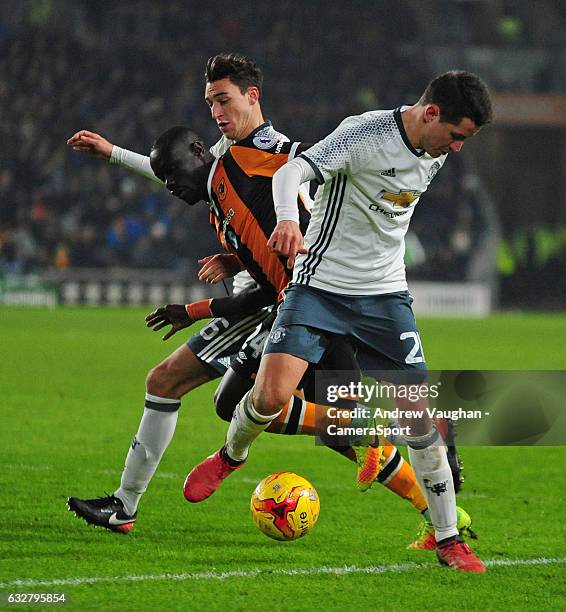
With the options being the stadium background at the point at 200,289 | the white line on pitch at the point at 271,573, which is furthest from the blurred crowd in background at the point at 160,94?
the white line on pitch at the point at 271,573

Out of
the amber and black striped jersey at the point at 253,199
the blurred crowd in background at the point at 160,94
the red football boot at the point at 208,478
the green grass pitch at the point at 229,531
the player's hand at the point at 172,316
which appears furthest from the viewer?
the blurred crowd in background at the point at 160,94

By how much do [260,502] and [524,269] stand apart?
27.4 metres

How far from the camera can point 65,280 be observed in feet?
88.4

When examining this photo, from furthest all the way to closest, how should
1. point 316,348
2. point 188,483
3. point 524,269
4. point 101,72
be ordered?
point 524,269
point 101,72
point 188,483
point 316,348

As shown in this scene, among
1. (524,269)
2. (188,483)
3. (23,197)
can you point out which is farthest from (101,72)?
(188,483)

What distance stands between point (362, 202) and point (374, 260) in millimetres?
246

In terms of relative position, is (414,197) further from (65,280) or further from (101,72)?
(101,72)

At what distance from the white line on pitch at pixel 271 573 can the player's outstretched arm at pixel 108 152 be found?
2.09m

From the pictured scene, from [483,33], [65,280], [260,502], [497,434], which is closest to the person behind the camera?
[260,502]

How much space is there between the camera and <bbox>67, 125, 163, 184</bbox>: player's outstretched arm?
6.27 meters

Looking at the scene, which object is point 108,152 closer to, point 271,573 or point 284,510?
point 284,510

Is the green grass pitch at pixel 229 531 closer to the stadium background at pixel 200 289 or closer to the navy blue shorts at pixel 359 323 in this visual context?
the stadium background at pixel 200 289

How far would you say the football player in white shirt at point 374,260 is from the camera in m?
5.02

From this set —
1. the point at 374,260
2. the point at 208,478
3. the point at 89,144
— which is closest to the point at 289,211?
the point at 374,260
